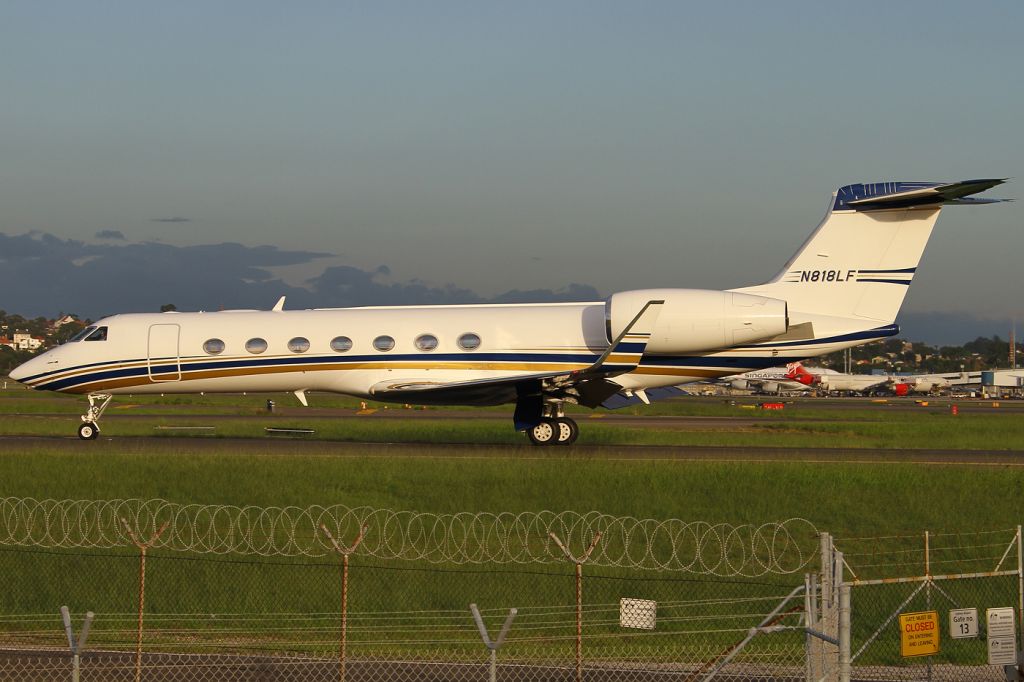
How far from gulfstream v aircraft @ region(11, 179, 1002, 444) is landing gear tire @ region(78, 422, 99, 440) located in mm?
2250

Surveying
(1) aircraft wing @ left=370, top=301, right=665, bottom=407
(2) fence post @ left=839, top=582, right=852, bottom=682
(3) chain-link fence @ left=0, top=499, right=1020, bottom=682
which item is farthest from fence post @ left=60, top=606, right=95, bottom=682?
(1) aircraft wing @ left=370, top=301, right=665, bottom=407

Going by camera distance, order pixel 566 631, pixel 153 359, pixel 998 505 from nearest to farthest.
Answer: pixel 566 631 < pixel 998 505 < pixel 153 359

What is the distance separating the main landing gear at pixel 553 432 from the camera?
2597cm

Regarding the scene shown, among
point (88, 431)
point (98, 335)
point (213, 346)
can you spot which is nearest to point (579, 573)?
point (213, 346)

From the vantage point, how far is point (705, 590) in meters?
15.1

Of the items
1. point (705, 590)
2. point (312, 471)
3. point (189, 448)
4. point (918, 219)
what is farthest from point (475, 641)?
point (918, 219)

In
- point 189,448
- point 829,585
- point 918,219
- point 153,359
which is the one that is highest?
point 918,219

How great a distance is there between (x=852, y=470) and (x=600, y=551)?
737cm

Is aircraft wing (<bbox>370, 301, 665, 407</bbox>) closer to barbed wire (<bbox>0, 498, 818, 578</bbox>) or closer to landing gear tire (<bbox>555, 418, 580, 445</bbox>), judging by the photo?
landing gear tire (<bbox>555, 418, 580, 445</bbox>)

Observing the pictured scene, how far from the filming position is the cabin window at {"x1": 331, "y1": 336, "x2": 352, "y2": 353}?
25950 mm

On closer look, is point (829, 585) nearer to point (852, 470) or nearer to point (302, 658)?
point (302, 658)

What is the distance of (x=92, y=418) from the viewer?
28.2 m

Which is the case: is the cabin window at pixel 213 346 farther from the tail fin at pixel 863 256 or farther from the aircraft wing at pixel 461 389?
the tail fin at pixel 863 256

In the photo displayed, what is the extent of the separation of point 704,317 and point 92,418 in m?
15.2
